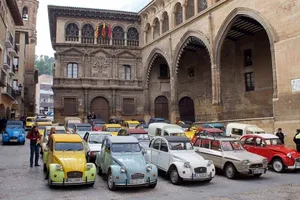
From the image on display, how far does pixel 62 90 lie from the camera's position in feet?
104

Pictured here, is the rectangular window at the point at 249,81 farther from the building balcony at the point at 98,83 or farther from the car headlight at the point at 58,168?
the car headlight at the point at 58,168

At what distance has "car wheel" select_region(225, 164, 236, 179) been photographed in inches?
412

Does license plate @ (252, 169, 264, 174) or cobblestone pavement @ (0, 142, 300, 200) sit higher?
license plate @ (252, 169, 264, 174)

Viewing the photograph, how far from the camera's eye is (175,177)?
958 centimetres

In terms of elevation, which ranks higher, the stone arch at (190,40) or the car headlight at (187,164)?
the stone arch at (190,40)

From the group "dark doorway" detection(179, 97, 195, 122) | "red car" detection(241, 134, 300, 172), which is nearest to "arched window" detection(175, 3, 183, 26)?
"dark doorway" detection(179, 97, 195, 122)

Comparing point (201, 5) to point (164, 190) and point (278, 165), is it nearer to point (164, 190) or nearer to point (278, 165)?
point (278, 165)

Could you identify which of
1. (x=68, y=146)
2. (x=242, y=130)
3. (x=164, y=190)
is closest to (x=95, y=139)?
(x=68, y=146)

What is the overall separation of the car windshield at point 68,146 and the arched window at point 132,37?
25944 millimetres

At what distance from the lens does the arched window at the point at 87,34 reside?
33281mm

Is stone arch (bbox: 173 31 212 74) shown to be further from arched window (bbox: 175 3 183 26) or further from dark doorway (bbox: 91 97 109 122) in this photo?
dark doorway (bbox: 91 97 109 122)

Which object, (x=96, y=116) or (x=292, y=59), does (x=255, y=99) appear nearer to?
(x=292, y=59)

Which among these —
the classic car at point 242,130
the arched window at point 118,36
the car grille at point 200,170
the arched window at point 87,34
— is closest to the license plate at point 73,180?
the car grille at point 200,170

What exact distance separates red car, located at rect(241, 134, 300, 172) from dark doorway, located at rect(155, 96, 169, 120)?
20330 millimetres
